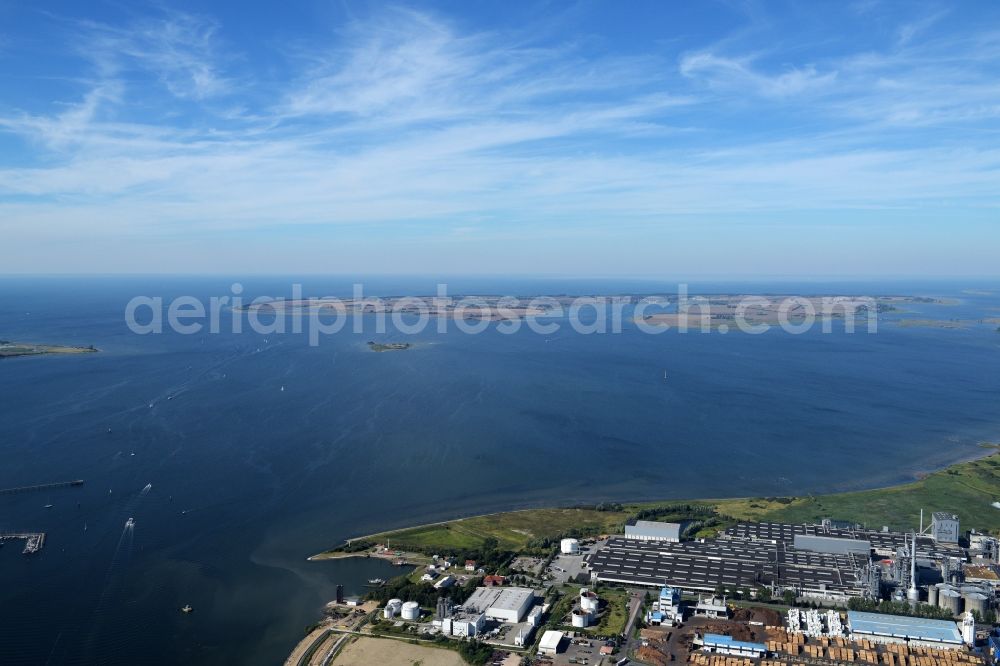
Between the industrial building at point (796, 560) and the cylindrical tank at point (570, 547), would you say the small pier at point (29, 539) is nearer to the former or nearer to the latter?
the cylindrical tank at point (570, 547)

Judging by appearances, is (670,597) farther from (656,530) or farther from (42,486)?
(42,486)

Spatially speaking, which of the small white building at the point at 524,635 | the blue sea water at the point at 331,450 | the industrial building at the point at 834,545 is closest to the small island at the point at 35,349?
the blue sea water at the point at 331,450

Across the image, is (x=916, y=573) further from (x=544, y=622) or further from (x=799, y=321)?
(x=799, y=321)

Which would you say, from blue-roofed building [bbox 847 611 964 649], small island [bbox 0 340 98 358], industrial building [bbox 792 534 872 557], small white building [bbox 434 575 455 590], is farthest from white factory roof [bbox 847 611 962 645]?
Result: small island [bbox 0 340 98 358]

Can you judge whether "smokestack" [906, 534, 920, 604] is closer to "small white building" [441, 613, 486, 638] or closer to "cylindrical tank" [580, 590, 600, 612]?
"cylindrical tank" [580, 590, 600, 612]

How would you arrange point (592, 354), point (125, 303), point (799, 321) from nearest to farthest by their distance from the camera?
point (592, 354) → point (799, 321) → point (125, 303)

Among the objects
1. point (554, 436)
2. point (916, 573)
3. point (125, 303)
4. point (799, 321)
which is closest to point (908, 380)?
point (554, 436)
